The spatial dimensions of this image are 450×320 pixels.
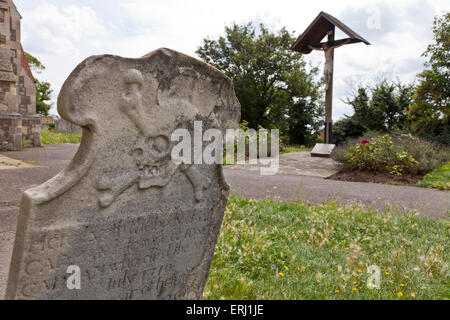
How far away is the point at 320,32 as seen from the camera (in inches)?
532

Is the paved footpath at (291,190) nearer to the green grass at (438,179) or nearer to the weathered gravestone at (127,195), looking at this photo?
the green grass at (438,179)

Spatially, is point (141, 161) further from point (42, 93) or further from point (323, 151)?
point (42, 93)

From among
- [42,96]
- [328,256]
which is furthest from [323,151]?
[42,96]

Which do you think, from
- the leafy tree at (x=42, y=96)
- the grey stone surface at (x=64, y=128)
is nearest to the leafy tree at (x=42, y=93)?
the leafy tree at (x=42, y=96)

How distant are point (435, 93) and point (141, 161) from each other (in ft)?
58.9

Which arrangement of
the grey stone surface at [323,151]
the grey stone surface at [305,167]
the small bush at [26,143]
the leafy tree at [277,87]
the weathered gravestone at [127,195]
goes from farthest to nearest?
the leafy tree at [277,87] → the small bush at [26,143] → the grey stone surface at [323,151] → the grey stone surface at [305,167] → the weathered gravestone at [127,195]

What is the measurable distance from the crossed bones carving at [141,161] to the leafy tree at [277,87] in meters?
21.2

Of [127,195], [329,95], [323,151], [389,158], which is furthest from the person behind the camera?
[329,95]

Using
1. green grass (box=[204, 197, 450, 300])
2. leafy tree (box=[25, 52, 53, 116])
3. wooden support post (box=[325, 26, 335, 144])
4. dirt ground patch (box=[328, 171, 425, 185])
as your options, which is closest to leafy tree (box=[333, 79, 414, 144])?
wooden support post (box=[325, 26, 335, 144])

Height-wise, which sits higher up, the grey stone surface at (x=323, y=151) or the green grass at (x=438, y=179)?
the grey stone surface at (x=323, y=151)

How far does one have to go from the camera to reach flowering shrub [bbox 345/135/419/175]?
938 cm

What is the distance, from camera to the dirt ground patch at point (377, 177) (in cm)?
849

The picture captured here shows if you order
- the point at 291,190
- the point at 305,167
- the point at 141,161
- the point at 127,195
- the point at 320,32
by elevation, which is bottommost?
the point at 291,190

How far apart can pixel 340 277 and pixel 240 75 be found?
77.0 ft
